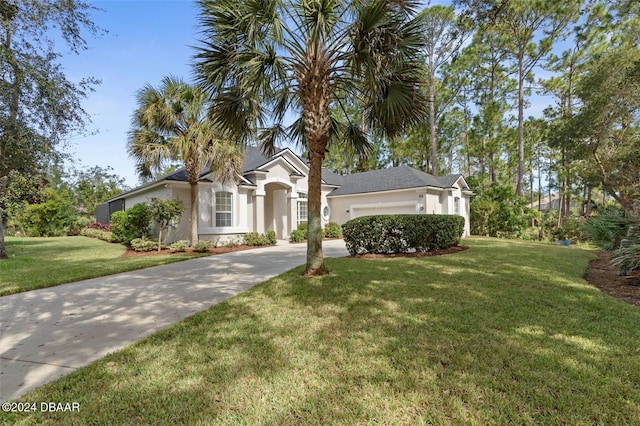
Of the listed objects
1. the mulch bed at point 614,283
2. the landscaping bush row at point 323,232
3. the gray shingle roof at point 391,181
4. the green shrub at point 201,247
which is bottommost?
the mulch bed at point 614,283

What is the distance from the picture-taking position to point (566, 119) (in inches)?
807

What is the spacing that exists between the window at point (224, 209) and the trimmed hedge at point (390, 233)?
23.9 ft

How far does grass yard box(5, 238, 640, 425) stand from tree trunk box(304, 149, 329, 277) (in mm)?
1871

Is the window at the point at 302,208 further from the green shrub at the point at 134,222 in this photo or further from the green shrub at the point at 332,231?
the green shrub at the point at 134,222

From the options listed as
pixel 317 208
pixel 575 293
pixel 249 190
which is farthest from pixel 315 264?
pixel 249 190

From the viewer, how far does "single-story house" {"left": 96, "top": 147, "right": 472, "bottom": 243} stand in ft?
49.2

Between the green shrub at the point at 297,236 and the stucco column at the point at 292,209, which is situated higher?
the stucco column at the point at 292,209

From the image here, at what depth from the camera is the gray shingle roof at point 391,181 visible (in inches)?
764

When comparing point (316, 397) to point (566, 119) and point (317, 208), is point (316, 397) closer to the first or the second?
point (317, 208)

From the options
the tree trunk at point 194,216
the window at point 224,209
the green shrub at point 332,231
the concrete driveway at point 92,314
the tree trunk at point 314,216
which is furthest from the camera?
the green shrub at point 332,231

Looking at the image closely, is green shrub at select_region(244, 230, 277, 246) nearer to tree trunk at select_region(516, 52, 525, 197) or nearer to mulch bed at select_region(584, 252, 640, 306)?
mulch bed at select_region(584, 252, 640, 306)

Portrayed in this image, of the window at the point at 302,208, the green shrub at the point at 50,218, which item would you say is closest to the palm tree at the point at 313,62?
the window at the point at 302,208

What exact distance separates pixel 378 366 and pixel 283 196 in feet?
53.7

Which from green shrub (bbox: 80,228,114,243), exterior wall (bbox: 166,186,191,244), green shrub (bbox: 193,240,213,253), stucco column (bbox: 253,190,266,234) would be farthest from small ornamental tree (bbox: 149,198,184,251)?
green shrub (bbox: 80,228,114,243)
